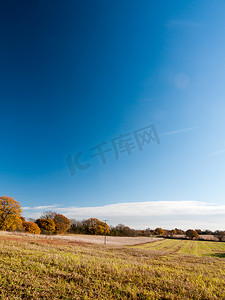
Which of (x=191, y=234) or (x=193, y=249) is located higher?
(x=193, y=249)

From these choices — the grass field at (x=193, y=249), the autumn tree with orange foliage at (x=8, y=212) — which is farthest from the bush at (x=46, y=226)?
the grass field at (x=193, y=249)

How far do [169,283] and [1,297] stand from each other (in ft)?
24.2

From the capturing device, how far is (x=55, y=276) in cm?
827

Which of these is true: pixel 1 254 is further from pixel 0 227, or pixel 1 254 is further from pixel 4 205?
pixel 0 227

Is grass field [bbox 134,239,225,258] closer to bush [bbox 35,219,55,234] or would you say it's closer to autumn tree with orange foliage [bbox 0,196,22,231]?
autumn tree with orange foliage [bbox 0,196,22,231]

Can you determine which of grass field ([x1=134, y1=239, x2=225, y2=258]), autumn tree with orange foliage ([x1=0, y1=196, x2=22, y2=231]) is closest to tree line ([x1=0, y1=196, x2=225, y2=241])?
autumn tree with orange foliage ([x1=0, y1=196, x2=22, y2=231])

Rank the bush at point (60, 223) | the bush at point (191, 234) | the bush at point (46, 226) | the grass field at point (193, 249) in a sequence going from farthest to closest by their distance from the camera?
the bush at point (191, 234), the bush at point (60, 223), the bush at point (46, 226), the grass field at point (193, 249)

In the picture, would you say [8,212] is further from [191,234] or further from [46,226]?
[191,234]

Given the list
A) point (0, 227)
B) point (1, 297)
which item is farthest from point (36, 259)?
point (0, 227)

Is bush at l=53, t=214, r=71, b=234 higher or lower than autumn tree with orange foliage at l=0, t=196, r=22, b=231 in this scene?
lower

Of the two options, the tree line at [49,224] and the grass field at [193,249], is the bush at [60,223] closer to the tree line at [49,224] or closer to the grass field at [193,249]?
the tree line at [49,224]

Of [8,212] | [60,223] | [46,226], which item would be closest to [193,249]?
[8,212]

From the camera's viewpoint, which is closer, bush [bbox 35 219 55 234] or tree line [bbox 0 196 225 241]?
tree line [bbox 0 196 225 241]

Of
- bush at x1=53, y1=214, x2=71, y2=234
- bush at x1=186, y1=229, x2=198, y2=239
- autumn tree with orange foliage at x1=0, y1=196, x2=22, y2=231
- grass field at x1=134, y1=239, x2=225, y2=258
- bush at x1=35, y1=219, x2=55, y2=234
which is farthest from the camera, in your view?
bush at x1=186, y1=229, x2=198, y2=239
